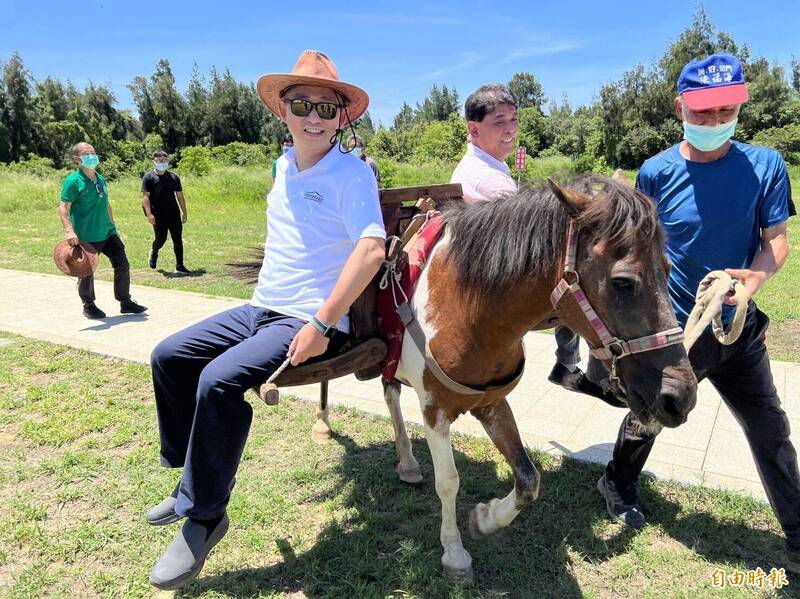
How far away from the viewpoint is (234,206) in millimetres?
20031

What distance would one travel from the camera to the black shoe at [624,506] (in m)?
2.73

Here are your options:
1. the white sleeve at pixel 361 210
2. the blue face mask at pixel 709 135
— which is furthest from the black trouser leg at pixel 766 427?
the white sleeve at pixel 361 210

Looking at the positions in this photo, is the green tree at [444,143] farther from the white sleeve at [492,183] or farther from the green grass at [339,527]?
the white sleeve at [492,183]

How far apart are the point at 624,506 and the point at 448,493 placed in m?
1.03

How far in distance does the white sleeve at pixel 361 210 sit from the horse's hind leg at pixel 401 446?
136 cm

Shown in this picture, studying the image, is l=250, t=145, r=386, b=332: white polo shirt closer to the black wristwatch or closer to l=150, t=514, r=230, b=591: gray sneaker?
the black wristwatch

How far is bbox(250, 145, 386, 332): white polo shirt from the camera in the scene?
2.09 meters

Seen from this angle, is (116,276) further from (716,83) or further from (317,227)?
(716,83)

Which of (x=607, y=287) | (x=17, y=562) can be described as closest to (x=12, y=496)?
(x=17, y=562)

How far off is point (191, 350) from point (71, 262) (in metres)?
4.52

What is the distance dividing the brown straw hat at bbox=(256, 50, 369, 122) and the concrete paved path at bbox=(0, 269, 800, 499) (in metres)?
2.40

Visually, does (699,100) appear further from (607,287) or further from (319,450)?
(319,450)

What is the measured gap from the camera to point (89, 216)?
6.41 metres

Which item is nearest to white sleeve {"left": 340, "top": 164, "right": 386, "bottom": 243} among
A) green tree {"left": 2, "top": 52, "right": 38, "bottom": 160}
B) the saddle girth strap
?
the saddle girth strap
